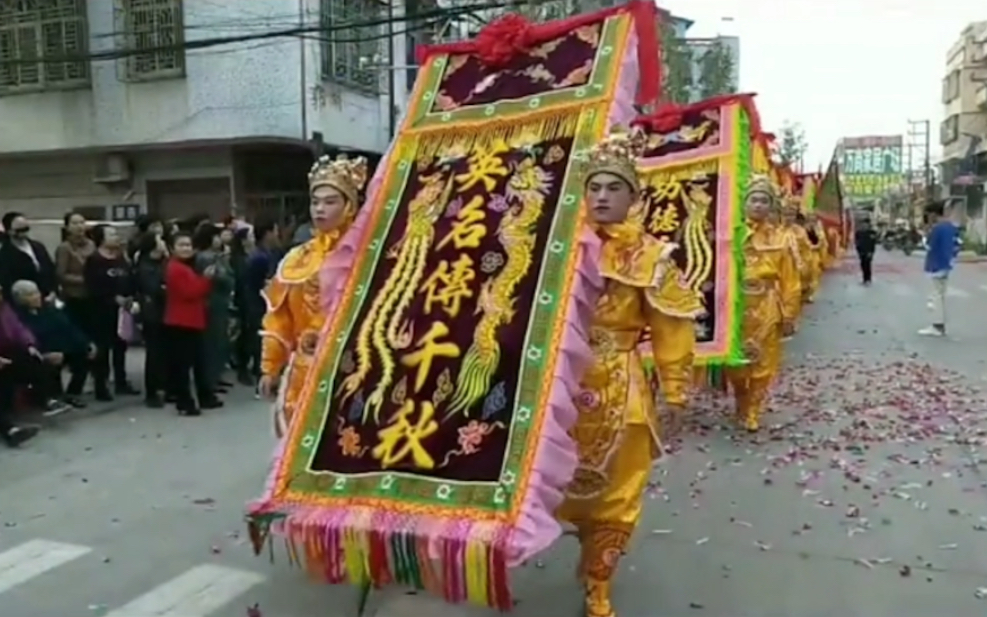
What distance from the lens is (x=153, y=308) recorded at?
6828 mm

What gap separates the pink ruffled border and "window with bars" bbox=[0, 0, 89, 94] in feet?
44.0

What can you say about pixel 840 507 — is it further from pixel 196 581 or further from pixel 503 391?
pixel 196 581

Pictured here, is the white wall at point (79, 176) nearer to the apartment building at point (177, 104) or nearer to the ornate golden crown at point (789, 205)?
the apartment building at point (177, 104)

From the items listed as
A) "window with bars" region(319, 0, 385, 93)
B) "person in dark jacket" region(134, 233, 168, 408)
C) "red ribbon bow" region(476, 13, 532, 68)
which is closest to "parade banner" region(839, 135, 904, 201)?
"window with bars" region(319, 0, 385, 93)

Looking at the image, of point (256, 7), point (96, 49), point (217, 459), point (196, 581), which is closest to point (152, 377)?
point (217, 459)

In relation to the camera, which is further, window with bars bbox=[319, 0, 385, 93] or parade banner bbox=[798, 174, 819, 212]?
parade banner bbox=[798, 174, 819, 212]

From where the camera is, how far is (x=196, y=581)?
144 inches

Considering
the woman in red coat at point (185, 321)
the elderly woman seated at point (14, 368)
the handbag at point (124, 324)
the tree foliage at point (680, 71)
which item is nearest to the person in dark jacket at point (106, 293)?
the handbag at point (124, 324)

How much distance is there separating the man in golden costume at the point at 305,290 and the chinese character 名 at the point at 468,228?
518 mm

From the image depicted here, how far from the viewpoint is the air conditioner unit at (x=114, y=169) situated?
48.4ft

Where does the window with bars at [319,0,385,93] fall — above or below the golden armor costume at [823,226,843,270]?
above

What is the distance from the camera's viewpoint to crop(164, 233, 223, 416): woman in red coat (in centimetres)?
676

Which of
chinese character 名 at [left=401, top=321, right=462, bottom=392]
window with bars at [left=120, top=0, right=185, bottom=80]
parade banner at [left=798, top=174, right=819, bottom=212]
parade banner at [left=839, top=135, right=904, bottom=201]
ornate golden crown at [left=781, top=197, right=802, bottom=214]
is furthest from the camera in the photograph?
parade banner at [left=839, top=135, right=904, bottom=201]

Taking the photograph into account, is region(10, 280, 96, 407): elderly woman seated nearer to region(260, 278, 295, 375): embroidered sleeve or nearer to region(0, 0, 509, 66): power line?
region(260, 278, 295, 375): embroidered sleeve
